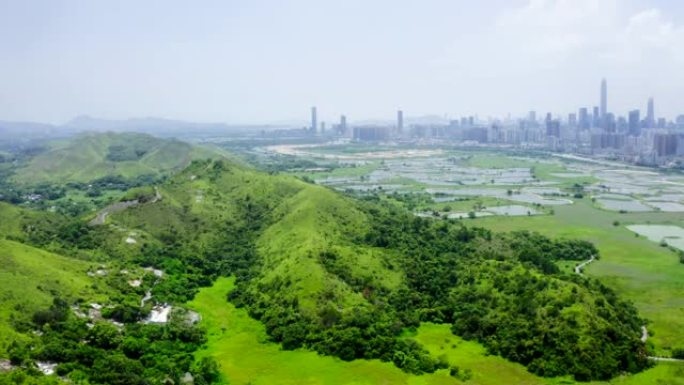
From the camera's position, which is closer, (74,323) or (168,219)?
(74,323)

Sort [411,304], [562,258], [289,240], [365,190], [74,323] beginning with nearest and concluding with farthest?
[74,323] → [411,304] → [289,240] → [562,258] → [365,190]

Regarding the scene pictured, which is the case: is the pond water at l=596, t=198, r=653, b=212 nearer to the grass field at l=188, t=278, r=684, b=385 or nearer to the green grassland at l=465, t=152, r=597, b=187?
the green grassland at l=465, t=152, r=597, b=187

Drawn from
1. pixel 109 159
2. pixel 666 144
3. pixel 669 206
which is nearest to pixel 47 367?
pixel 669 206

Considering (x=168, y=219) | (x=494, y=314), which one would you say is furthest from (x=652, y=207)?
(x=168, y=219)

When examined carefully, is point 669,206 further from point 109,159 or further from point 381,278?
point 109,159

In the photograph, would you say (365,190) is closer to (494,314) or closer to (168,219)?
(168,219)

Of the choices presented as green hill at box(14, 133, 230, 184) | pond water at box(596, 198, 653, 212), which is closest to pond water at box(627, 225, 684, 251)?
pond water at box(596, 198, 653, 212)

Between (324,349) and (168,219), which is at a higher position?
(168,219)
